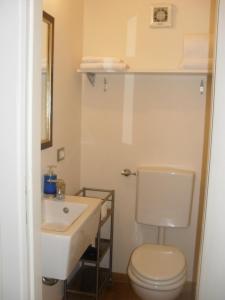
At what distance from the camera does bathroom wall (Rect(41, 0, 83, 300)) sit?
6.75 ft

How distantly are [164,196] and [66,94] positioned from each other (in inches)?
41.5

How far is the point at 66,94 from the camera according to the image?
228 centimetres

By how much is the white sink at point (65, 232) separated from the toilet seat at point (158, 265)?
43 centimetres

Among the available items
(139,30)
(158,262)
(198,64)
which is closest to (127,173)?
(158,262)

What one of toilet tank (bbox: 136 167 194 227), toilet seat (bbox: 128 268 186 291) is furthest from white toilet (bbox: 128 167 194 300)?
toilet seat (bbox: 128 268 186 291)

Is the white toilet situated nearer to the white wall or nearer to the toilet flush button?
the toilet flush button

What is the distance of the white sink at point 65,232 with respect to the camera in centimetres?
150

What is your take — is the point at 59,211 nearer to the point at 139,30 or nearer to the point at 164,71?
the point at 164,71

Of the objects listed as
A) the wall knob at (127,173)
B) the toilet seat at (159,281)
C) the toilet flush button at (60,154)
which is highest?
the toilet flush button at (60,154)

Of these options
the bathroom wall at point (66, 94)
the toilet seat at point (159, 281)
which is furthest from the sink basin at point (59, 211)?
the toilet seat at point (159, 281)

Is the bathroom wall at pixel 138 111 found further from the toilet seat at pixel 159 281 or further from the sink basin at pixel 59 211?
the sink basin at pixel 59 211

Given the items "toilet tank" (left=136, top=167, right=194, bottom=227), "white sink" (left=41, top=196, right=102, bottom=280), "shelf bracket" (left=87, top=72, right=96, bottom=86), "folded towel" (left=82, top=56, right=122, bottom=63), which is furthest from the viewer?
"shelf bracket" (left=87, top=72, right=96, bottom=86)

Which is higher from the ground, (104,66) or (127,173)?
(104,66)

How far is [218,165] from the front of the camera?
95 cm
